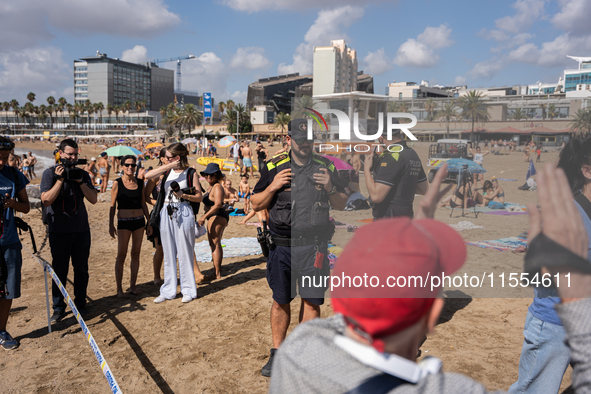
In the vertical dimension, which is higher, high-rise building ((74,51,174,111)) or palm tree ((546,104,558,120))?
high-rise building ((74,51,174,111))

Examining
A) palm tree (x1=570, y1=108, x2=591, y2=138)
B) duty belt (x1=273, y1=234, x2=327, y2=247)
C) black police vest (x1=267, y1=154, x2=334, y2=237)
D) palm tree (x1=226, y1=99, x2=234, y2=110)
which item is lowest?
duty belt (x1=273, y1=234, x2=327, y2=247)

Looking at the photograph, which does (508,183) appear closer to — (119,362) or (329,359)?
(329,359)

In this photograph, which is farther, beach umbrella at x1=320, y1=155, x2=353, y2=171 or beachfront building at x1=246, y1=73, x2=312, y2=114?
beachfront building at x1=246, y1=73, x2=312, y2=114

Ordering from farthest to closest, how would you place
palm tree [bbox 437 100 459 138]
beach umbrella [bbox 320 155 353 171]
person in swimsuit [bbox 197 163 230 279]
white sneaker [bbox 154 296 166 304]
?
person in swimsuit [bbox 197 163 230 279] → white sneaker [bbox 154 296 166 304] → beach umbrella [bbox 320 155 353 171] → palm tree [bbox 437 100 459 138]

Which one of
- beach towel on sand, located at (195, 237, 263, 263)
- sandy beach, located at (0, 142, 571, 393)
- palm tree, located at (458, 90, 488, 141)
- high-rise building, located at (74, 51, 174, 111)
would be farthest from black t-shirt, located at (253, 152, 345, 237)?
high-rise building, located at (74, 51, 174, 111)

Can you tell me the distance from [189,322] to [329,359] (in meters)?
4.16

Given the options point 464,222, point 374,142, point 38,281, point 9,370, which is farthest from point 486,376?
point 38,281

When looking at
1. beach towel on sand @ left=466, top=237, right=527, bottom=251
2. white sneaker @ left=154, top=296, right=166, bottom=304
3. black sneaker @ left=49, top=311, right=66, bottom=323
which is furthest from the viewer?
white sneaker @ left=154, top=296, right=166, bottom=304

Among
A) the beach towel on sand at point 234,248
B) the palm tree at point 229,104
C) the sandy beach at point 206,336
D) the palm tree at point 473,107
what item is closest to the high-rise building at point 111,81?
the palm tree at point 229,104

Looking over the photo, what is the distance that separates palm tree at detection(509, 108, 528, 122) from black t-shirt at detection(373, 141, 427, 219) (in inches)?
36.4

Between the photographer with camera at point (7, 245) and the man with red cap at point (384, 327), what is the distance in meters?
4.10

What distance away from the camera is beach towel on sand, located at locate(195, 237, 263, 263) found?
7637 millimetres

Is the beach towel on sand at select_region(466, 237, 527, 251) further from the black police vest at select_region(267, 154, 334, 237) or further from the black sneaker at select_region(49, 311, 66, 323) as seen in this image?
the black sneaker at select_region(49, 311, 66, 323)

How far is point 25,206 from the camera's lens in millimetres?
4285
